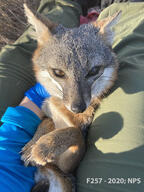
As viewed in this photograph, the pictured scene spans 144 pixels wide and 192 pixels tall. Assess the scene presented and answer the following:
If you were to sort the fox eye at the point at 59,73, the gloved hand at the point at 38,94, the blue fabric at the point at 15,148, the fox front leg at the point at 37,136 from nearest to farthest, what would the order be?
the blue fabric at the point at 15,148, the fox eye at the point at 59,73, the fox front leg at the point at 37,136, the gloved hand at the point at 38,94

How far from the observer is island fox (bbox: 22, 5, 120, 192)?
1833 mm

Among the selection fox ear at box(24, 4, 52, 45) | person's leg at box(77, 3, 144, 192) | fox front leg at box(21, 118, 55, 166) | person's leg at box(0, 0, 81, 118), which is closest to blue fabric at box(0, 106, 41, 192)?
fox front leg at box(21, 118, 55, 166)

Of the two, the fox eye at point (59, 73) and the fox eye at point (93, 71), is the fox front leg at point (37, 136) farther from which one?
the fox eye at point (93, 71)

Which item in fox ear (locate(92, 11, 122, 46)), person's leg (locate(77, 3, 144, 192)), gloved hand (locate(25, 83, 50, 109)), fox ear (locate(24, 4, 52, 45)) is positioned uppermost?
fox ear (locate(24, 4, 52, 45))

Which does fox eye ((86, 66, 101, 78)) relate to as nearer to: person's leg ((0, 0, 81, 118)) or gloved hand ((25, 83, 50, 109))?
gloved hand ((25, 83, 50, 109))

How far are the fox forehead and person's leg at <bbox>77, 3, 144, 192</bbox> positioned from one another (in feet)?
1.03

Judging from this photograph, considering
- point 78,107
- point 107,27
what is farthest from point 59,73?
point 107,27

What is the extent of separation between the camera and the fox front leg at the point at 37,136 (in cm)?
202

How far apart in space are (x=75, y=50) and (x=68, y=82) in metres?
0.28

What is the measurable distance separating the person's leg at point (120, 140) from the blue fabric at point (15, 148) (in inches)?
19.3

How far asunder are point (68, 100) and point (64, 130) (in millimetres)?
299

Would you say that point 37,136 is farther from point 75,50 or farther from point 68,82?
point 75,50

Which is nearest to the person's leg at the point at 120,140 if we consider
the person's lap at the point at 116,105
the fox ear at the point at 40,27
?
the person's lap at the point at 116,105

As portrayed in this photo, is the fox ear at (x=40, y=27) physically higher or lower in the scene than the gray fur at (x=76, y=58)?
higher
